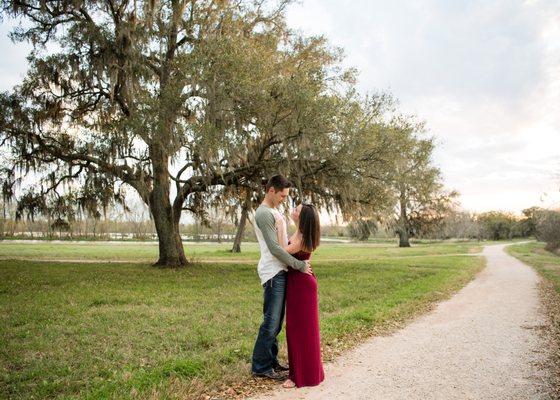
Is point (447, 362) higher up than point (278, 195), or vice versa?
point (278, 195)

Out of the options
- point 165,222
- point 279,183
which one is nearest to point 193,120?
point 165,222

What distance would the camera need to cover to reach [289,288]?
4781mm

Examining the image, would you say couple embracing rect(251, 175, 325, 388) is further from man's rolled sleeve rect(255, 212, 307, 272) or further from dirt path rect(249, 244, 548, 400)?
dirt path rect(249, 244, 548, 400)

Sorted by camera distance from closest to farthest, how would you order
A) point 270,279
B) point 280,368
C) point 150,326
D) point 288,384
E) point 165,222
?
point 288,384 → point 270,279 → point 280,368 → point 150,326 → point 165,222

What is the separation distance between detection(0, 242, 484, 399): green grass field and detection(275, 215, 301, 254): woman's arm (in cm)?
155

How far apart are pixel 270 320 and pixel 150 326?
3.49 m

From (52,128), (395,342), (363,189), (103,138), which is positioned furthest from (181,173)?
(395,342)

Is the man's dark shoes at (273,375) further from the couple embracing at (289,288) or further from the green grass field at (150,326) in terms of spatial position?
the green grass field at (150,326)

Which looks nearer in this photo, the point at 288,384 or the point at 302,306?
the point at 288,384

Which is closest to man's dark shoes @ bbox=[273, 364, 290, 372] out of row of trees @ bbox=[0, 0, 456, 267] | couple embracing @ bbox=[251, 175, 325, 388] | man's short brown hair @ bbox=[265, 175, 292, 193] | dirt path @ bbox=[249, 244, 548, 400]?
couple embracing @ bbox=[251, 175, 325, 388]

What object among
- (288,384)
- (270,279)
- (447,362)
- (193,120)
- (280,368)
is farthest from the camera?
(193,120)

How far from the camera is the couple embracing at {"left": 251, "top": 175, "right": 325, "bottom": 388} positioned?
181 inches

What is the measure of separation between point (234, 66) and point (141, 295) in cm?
723

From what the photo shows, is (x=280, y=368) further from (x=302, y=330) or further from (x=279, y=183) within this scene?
(x=279, y=183)
